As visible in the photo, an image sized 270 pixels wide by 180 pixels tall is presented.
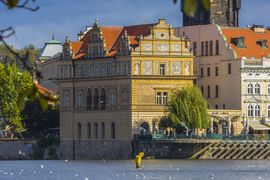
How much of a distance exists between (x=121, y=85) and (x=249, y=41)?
500 inches

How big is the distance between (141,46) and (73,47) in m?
9.94

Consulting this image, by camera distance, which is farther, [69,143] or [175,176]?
[69,143]

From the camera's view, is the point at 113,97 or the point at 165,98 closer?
the point at 165,98

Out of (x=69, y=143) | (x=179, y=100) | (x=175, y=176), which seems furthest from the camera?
(x=69, y=143)

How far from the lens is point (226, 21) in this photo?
390ft

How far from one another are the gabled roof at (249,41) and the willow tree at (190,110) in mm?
9139

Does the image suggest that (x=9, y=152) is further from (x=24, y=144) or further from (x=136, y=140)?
(x=136, y=140)

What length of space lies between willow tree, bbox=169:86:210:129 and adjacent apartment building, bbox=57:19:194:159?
2.67 meters

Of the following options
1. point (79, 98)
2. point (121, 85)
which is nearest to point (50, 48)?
point (79, 98)

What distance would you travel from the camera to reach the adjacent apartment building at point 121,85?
102 meters

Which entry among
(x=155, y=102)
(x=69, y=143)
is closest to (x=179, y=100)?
(x=155, y=102)

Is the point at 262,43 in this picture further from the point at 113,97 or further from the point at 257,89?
the point at 113,97

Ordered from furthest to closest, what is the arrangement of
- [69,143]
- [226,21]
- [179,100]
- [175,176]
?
1. [226,21]
2. [69,143]
3. [179,100]
4. [175,176]

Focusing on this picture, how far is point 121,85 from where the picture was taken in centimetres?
10362
